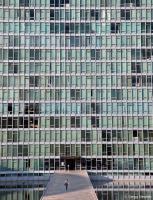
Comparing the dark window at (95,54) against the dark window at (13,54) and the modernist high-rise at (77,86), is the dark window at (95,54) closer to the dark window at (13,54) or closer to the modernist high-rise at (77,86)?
the modernist high-rise at (77,86)

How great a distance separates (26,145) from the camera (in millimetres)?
85000

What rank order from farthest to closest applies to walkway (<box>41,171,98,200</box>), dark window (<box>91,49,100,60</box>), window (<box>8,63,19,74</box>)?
dark window (<box>91,49,100,60</box>) → window (<box>8,63,19,74</box>) → walkway (<box>41,171,98,200</box>)

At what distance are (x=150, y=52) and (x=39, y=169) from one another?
99.7ft

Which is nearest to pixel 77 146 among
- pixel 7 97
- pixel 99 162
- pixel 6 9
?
pixel 99 162

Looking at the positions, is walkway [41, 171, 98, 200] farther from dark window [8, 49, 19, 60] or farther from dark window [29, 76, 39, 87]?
dark window [8, 49, 19, 60]

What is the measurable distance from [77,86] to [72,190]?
3333 cm

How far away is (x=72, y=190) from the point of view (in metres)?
56.5

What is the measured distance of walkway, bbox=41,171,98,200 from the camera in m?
49.6

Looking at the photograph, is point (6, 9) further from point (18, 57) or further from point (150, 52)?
point (150, 52)

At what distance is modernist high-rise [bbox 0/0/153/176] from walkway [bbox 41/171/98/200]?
35.6 ft

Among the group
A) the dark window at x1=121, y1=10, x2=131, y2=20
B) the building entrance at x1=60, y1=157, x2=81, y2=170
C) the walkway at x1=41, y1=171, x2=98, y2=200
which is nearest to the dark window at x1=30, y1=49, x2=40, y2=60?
the dark window at x1=121, y1=10, x2=131, y2=20

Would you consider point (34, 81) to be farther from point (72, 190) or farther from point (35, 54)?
point (72, 190)

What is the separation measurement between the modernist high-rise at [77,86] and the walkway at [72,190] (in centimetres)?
1085

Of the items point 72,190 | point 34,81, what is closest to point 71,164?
point 34,81
